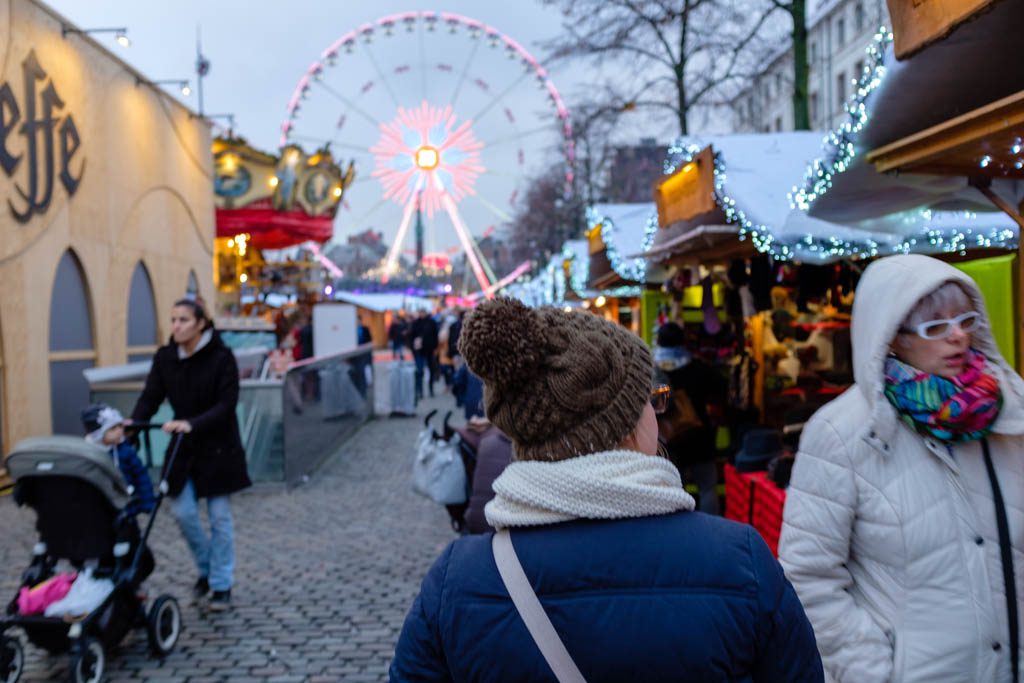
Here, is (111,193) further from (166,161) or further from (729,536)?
(729,536)

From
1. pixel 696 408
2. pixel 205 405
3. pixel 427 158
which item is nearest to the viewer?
pixel 205 405

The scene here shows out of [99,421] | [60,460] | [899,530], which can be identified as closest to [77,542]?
[60,460]

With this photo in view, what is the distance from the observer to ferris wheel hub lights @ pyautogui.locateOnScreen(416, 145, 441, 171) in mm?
27219

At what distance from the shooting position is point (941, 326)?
→ 233cm

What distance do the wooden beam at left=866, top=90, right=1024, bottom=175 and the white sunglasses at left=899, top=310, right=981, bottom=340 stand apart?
959mm

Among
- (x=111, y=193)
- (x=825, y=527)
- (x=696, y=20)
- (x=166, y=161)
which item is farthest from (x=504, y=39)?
(x=825, y=527)

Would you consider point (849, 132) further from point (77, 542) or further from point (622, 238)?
point (622, 238)

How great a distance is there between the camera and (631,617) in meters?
1.30

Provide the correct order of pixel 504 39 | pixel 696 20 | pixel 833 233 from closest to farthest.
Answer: pixel 833 233, pixel 696 20, pixel 504 39

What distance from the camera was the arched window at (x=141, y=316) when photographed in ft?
46.3

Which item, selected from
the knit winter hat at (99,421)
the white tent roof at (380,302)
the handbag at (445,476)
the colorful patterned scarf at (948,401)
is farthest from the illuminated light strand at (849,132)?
the white tent roof at (380,302)

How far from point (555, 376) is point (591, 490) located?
18 centimetres

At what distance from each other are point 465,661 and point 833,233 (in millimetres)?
4882

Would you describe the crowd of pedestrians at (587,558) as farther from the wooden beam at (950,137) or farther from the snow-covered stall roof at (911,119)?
the snow-covered stall roof at (911,119)
